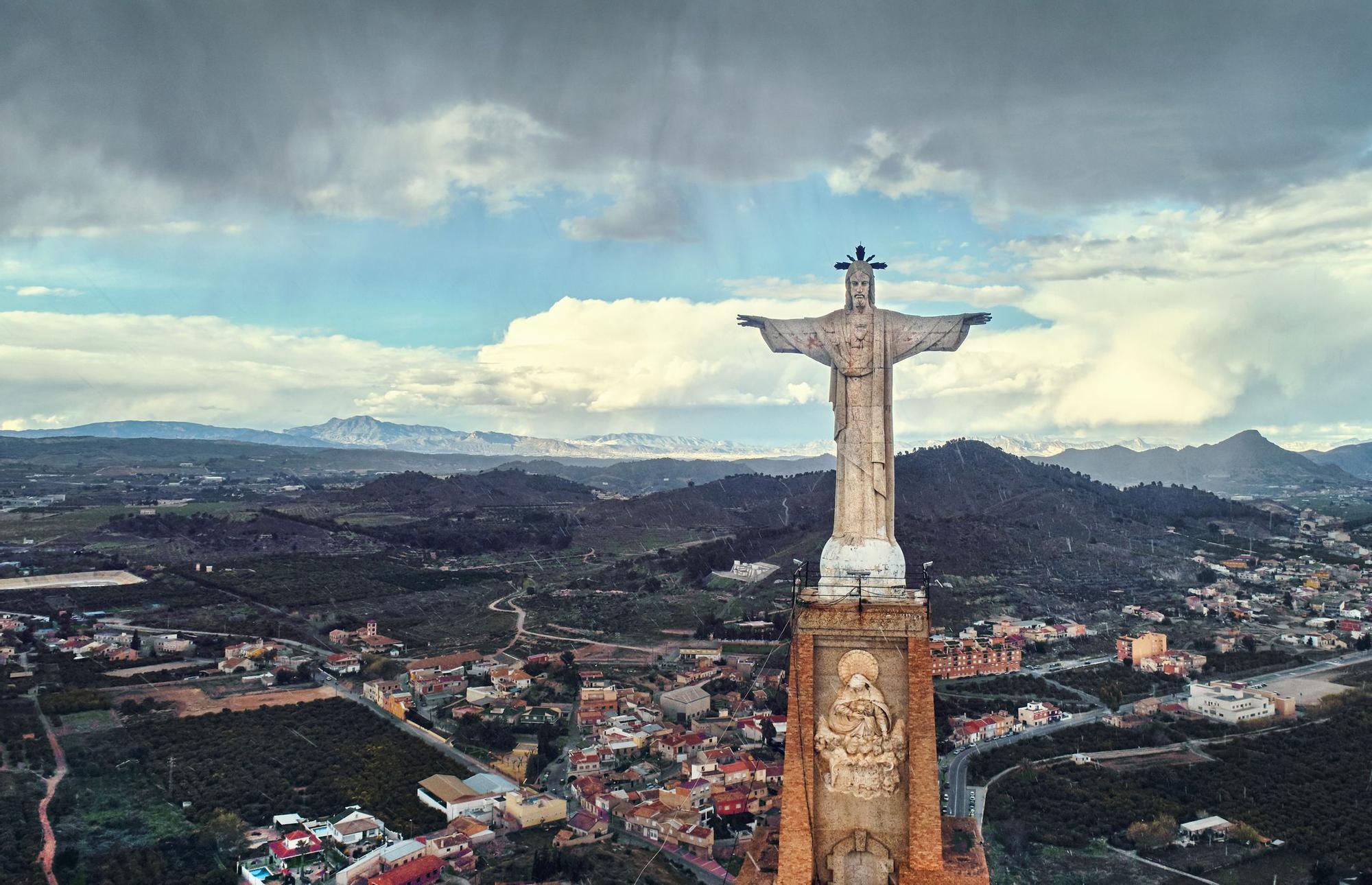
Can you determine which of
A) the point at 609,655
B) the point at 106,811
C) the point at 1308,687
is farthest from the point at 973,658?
the point at 106,811

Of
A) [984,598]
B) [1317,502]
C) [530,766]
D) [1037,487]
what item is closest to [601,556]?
[984,598]

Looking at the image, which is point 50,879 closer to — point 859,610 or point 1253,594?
point 859,610

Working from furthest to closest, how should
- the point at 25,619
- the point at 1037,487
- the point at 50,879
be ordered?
the point at 1037,487 → the point at 25,619 → the point at 50,879

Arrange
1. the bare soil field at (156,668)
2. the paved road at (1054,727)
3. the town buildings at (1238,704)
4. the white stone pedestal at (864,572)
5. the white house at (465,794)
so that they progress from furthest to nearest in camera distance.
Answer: the bare soil field at (156,668)
the town buildings at (1238,704)
the paved road at (1054,727)
the white house at (465,794)
the white stone pedestal at (864,572)

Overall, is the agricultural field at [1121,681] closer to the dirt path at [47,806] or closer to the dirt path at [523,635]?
the dirt path at [523,635]

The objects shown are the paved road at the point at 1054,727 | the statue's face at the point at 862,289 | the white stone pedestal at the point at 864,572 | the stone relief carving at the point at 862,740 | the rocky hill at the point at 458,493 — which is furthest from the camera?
the rocky hill at the point at 458,493

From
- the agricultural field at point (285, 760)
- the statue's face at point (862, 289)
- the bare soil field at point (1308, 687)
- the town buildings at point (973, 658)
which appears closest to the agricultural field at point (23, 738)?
the agricultural field at point (285, 760)

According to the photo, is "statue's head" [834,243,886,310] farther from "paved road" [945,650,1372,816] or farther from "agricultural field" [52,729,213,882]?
"agricultural field" [52,729,213,882]
